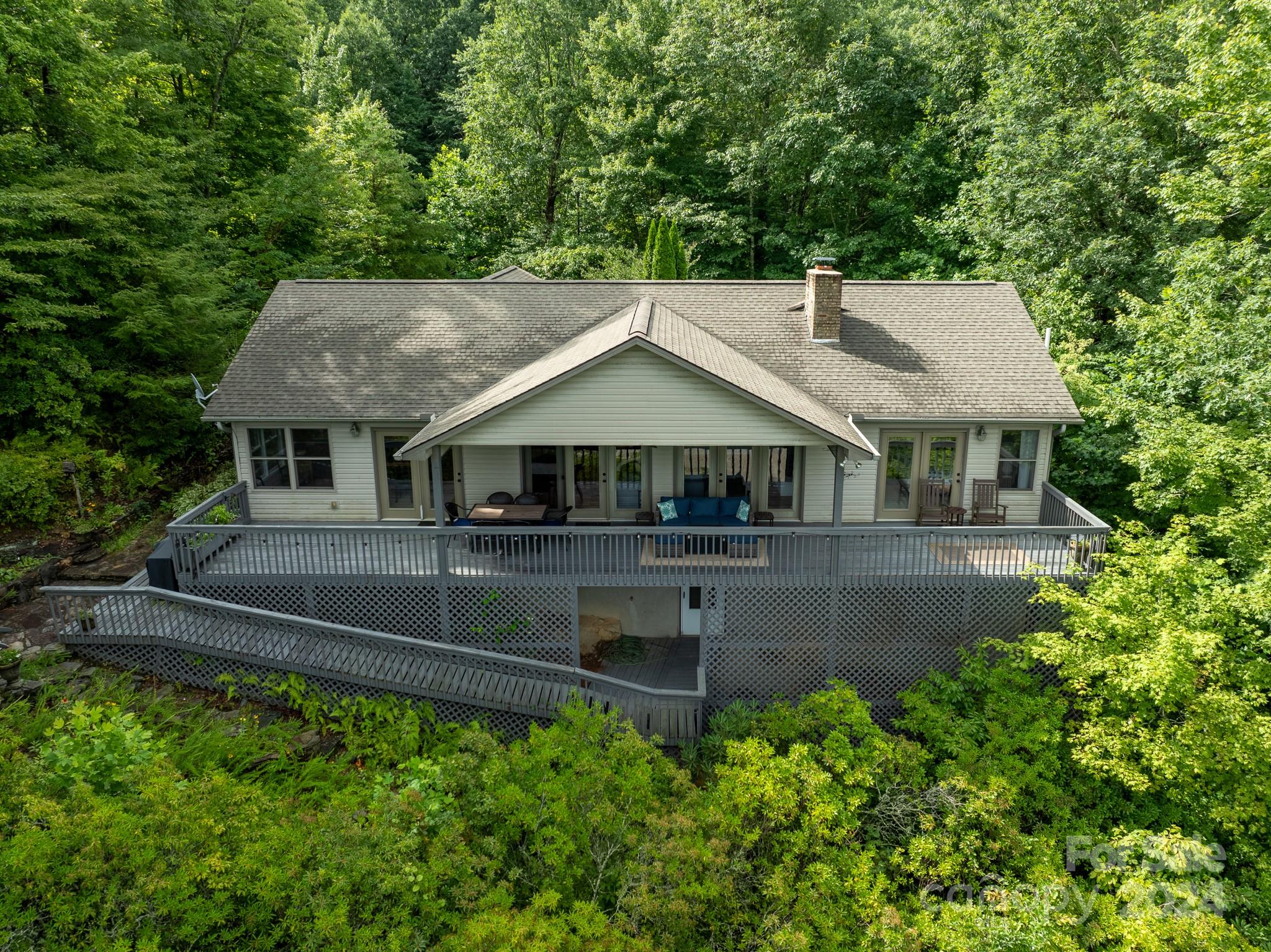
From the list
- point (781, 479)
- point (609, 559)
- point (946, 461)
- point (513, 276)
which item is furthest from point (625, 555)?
point (513, 276)

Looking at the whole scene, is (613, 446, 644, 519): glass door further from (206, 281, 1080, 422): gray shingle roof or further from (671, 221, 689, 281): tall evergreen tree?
(671, 221, 689, 281): tall evergreen tree

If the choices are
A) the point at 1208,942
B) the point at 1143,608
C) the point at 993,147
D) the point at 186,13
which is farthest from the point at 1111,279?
the point at 186,13

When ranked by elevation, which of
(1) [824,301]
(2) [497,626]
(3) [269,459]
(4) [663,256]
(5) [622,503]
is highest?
(4) [663,256]

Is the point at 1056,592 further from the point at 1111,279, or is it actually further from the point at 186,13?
the point at 186,13

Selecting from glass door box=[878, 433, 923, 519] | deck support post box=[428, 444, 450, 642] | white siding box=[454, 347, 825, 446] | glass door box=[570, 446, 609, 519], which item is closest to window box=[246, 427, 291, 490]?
deck support post box=[428, 444, 450, 642]

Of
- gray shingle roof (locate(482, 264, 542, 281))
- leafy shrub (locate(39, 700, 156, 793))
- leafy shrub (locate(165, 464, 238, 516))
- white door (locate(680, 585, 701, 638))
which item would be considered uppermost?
gray shingle roof (locate(482, 264, 542, 281))

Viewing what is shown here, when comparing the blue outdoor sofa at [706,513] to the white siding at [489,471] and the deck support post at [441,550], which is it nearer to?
the white siding at [489,471]

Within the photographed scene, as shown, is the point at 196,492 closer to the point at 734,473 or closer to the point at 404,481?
the point at 404,481
